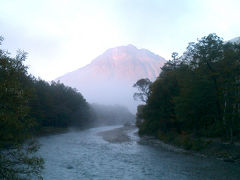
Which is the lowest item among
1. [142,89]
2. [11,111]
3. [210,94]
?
[11,111]

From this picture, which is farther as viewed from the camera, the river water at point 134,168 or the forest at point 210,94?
the forest at point 210,94

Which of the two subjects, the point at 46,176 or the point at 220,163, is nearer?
the point at 46,176

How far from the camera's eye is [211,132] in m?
34.7

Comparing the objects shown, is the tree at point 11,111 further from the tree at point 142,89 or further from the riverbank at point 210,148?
the tree at point 142,89

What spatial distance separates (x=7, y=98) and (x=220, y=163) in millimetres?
20457

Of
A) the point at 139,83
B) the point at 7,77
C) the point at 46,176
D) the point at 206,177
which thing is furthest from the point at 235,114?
the point at 139,83

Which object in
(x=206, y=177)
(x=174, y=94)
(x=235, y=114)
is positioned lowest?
(x=206, y=177)

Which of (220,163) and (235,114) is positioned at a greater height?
(235,114)

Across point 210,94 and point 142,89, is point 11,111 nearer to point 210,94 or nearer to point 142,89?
point 210,94

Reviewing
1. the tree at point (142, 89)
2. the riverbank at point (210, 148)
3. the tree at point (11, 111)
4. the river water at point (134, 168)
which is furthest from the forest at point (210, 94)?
the tree at point (11, 111)

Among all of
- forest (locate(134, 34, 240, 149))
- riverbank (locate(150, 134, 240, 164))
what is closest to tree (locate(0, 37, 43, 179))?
riverbank (locate(150, 134, 240, 164))

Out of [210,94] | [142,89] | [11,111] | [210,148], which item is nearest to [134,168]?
[210,148]

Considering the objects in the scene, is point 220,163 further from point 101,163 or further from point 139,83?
point 139,83

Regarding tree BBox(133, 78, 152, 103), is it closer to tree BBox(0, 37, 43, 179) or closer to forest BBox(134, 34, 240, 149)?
forest BBox(134, 34, 240, 149)
